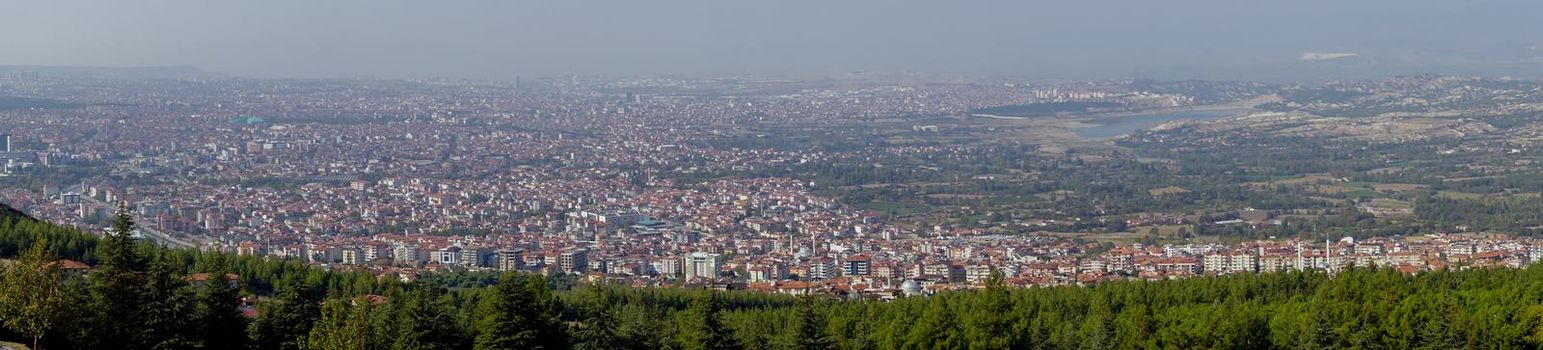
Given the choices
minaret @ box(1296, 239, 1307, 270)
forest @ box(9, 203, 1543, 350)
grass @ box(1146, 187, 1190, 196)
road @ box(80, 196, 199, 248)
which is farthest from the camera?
grass @ box(1146, 187, 1190, 196)

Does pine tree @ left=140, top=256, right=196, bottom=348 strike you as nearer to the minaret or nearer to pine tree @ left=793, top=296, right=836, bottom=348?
pine tree @ left=793, top=296, right=836, bottom=348

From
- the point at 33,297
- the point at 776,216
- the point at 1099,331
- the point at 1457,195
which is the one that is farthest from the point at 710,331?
the point at 1457,195

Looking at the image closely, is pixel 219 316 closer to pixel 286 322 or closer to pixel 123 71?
pixel 286 322

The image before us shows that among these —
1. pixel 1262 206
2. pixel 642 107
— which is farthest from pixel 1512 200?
pixel 642 107

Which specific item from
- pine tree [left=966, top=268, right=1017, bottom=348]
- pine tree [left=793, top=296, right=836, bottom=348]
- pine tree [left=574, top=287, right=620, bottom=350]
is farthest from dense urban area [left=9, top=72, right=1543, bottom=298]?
pine tree [left=574, top=287, right=620, bottom=350]

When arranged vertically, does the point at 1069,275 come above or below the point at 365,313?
below

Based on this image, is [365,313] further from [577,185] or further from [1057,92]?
[1057,92]
